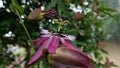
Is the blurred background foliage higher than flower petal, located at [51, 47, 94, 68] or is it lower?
higher

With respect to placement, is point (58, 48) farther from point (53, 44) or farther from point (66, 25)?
point (66, 25)

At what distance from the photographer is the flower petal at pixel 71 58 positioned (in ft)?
1.99

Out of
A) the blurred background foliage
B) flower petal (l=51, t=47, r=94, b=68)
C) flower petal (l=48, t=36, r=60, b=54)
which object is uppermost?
the blurred background foliage

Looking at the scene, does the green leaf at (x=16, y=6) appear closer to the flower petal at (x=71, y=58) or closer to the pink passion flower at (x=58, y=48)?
the pink passion flower at (x=58, y=48)

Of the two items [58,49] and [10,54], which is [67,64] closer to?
[58,49]

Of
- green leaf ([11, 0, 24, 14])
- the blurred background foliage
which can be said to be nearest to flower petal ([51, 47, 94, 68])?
green leaf ([11, 0, 24, 14])

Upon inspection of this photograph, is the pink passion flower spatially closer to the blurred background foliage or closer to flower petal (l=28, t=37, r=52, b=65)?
flower petal (l=28, t=37, r=52, b=65)

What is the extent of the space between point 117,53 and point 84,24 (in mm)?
2095

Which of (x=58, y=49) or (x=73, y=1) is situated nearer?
(x=58, y=49)

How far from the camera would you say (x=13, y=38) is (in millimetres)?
1142

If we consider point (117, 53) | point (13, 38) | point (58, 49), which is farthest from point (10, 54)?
point (117, 53)

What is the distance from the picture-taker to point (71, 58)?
612 millimetres

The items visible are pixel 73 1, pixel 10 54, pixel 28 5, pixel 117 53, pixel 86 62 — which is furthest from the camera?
pixel 117 53

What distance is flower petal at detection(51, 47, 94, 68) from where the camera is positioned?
61 cm
